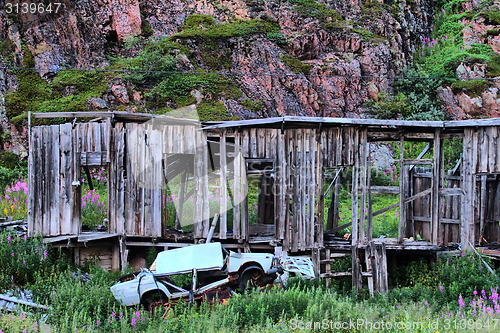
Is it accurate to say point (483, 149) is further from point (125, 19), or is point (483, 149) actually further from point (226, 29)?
point (125, 19)

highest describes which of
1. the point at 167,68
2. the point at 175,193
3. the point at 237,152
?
the point at 167,68

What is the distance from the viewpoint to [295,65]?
2344 centimetres

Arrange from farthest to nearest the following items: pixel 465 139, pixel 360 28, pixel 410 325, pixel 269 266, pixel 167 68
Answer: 1. pixel 360 28
2. pixel 167 68
3. pixel 465 139
4. pixel 269 266
5. pixel 410 325

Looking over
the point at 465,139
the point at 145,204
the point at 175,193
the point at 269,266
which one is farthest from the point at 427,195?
the point at 175,193

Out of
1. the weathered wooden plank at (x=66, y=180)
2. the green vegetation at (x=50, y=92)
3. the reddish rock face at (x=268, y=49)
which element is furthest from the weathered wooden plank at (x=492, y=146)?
the green vegetation at (x=50, y=92)

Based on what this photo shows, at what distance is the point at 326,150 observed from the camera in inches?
501

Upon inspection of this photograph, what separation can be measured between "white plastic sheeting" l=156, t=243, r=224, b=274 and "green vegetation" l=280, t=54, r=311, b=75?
14.7m

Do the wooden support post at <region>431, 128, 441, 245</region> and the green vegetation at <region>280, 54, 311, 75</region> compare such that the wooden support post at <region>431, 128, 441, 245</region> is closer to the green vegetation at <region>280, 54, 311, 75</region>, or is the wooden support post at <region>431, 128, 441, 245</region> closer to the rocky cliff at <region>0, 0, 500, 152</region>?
the rocky cliff at <region>0, 0, 500, 152</region>

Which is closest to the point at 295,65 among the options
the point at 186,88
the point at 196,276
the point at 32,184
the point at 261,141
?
the point at 186,88

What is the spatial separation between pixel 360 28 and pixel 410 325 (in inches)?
790

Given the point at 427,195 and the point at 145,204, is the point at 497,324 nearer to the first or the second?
the point at 427,195

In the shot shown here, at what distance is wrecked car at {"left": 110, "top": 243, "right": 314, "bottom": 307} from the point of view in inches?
391

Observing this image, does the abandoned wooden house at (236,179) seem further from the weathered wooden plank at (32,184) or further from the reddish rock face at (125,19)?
the reddish rock face at (125,19)

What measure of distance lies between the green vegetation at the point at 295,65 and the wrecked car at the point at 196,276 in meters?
14.1
